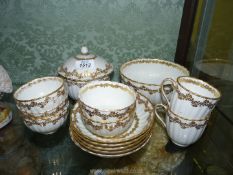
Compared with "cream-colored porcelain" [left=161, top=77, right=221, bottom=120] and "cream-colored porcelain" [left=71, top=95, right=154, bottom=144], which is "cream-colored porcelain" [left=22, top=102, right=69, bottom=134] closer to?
"cream-colored porcelain" [left=71, top=95, right=154, bottom=144]

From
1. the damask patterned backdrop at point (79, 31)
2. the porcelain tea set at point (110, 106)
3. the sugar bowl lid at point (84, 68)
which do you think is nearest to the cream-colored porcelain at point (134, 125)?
the porcelain tea set at point (110, 106)

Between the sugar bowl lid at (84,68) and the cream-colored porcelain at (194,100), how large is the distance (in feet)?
0.75

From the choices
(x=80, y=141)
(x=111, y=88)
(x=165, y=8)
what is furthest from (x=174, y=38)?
(x=80, y=141)

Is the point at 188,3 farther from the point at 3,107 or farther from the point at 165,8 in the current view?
the point at 3,107

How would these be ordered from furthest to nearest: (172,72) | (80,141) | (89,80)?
(172,72) < (89,80) < (80,141)

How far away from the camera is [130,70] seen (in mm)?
833

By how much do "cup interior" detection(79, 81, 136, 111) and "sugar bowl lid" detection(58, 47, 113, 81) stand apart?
0.06 metres

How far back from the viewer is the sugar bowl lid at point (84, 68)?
71cm

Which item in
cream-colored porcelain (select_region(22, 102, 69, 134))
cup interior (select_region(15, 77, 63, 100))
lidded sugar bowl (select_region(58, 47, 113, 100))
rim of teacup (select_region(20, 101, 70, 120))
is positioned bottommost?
cream-colored porcelain (select_region(22, 102, 69, 134))

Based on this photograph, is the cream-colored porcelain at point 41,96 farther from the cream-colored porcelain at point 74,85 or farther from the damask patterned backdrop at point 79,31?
the damask patterned backdrop at point 79,31

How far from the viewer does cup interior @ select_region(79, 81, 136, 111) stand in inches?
25.3

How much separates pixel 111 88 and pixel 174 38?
0.38 metres

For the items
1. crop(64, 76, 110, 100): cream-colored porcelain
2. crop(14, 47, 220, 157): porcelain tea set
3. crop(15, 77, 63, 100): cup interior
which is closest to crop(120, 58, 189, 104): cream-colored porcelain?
crop(14, 47, 220, 157): porcelain tea set

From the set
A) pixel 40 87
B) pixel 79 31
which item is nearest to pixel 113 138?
pixel 40 87
